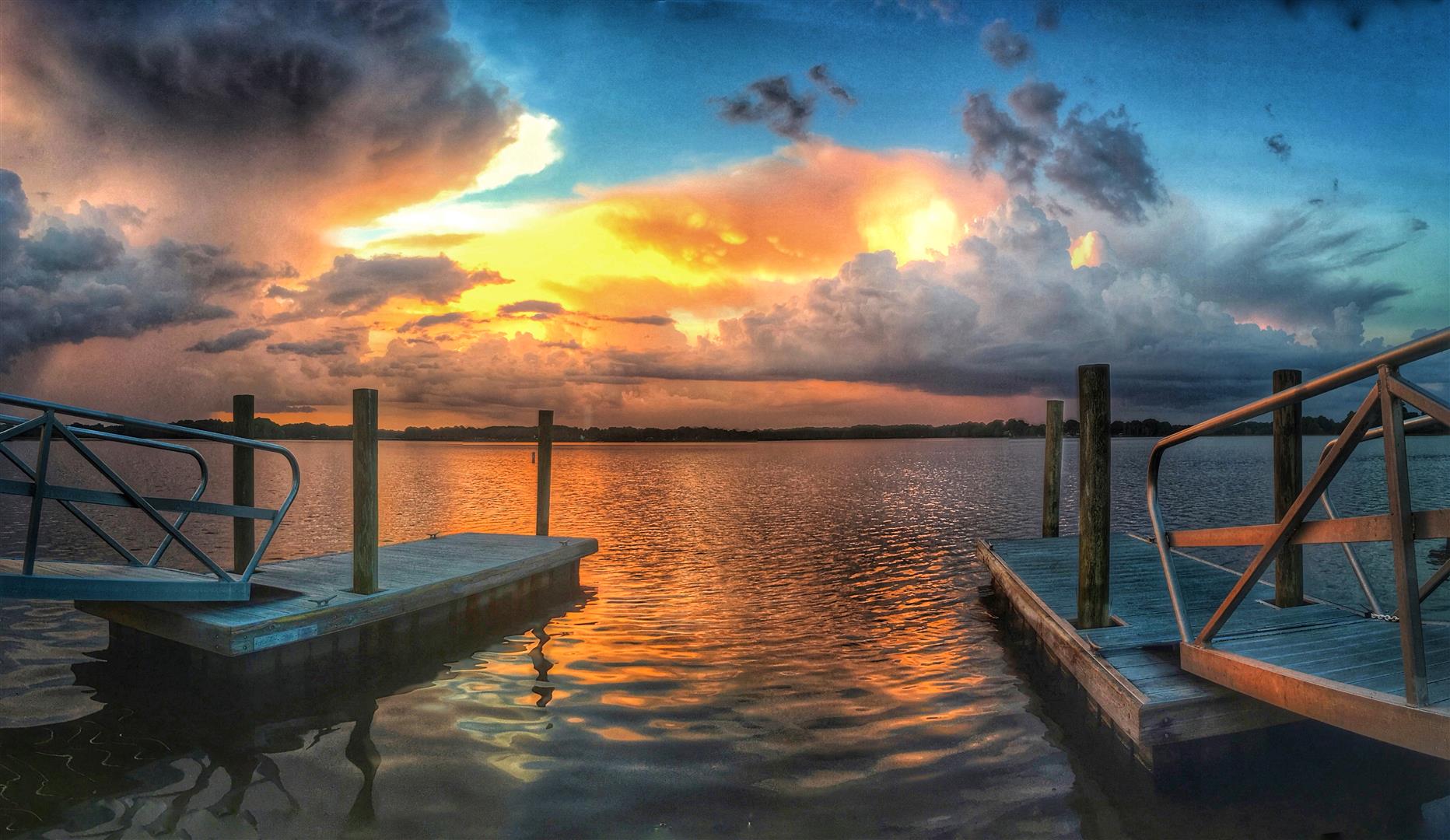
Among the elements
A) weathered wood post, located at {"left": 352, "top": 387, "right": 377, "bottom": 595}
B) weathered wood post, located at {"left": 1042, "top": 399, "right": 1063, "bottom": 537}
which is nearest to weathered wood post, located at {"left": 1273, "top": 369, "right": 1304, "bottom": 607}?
weathered wood post, located at {"left": 1042, "top": 399, "right": 1063, "bottom": 537}

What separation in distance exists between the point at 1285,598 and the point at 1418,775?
226 cm

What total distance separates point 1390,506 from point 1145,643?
342 cm

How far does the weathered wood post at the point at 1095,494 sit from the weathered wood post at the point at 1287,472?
4.76ft

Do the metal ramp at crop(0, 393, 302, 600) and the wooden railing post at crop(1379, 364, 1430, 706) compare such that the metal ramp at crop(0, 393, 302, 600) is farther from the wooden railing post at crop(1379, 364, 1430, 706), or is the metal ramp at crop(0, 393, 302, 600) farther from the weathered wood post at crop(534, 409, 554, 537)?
the wooden railing post at crop(1379, 364, 1430, 706)

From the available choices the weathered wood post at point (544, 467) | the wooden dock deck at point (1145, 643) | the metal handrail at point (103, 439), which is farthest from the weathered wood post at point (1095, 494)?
the weathered wood post at point (544, 467)

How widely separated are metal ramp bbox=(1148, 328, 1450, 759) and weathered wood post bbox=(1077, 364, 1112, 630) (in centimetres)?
124

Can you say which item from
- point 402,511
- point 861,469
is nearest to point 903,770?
point 402,511

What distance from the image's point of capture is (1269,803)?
5.68m

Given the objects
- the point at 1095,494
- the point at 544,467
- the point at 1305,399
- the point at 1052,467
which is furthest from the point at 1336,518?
the point at 544,467

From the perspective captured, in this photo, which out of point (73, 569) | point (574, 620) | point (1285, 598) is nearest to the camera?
point (73, 569)

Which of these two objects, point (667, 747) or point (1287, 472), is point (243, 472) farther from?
point (1287, 472)

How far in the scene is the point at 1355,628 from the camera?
6.41m

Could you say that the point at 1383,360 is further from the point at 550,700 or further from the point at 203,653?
the point at 203,653

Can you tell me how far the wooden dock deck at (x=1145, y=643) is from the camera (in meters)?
5.67
